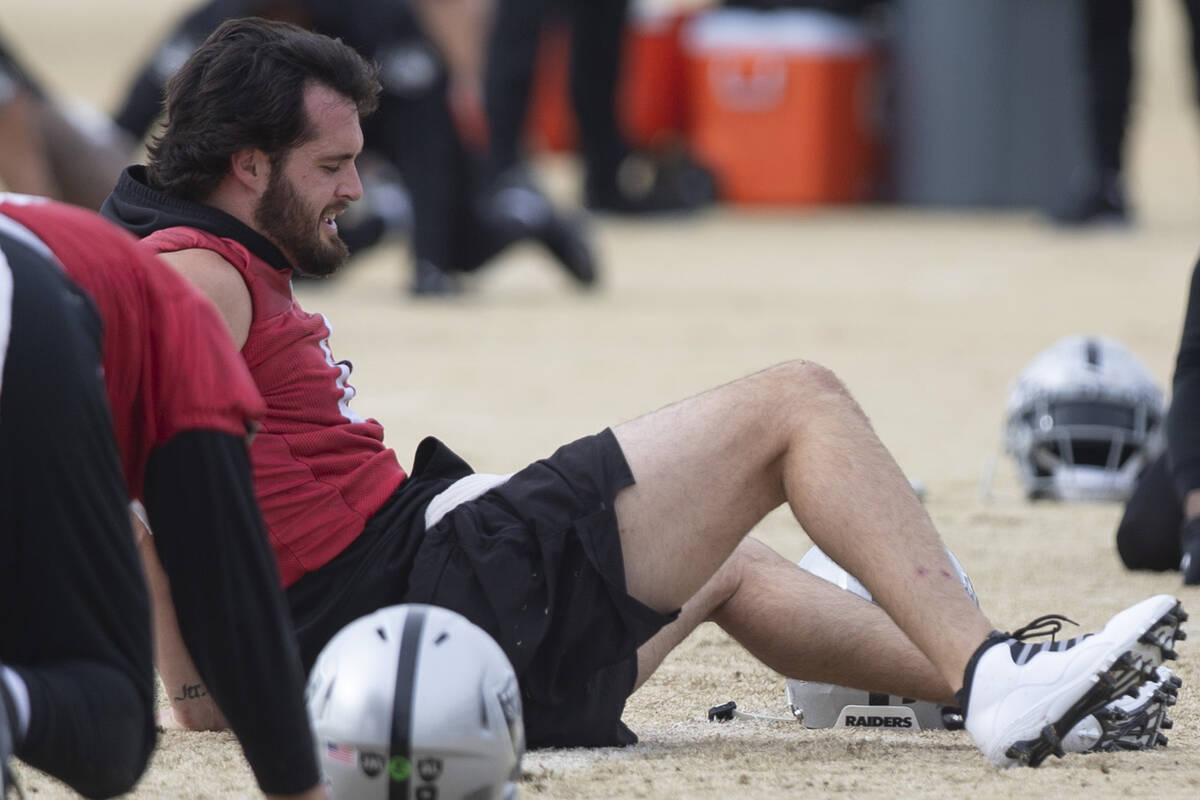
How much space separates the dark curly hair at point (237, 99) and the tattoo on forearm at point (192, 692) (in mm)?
935

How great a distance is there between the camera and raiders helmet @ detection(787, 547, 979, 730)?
13.6 feet

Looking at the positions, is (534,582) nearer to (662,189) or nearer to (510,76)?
(510,76)

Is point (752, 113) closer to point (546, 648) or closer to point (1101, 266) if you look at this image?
point (1101, 266)

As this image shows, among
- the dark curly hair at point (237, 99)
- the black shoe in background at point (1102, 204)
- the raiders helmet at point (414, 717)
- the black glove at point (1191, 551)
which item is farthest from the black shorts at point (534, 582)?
the black shoe in background at point (1102, 204)

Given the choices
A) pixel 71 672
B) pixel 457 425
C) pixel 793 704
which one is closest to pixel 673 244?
pixel 457 425

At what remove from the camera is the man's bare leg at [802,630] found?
13.2ft

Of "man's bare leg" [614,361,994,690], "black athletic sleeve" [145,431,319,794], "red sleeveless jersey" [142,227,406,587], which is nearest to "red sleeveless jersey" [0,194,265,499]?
"black athletic sleeve" [145,431,319,794]

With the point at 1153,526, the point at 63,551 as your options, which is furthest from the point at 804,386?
the point at 1153,526

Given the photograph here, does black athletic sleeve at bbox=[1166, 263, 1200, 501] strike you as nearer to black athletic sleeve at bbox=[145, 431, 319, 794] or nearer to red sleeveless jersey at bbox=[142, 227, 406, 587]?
red sleeveless jersey at bbox=[142, 227, 406, 587]

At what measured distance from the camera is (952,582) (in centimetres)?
370

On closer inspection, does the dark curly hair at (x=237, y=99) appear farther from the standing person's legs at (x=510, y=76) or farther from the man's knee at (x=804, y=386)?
the standing person's legs at (x=510, y=76)

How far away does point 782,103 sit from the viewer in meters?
17.0

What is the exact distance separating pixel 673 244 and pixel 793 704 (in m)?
11.3

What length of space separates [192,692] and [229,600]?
1.23 m
